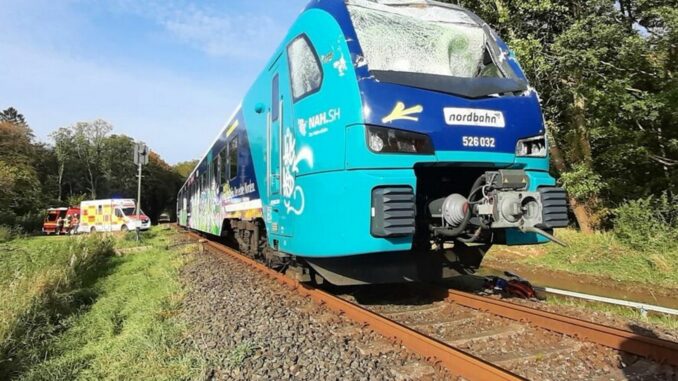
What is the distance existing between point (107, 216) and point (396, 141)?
110 ft

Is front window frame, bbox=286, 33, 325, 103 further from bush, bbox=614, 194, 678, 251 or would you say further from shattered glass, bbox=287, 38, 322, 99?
bush, bbox=614, 194, 678, 251

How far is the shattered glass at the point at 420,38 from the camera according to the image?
4699mm

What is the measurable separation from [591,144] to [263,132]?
12.5 metres

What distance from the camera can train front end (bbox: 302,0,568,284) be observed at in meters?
4.24

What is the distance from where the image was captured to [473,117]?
462 cm

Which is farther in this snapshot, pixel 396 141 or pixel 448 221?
pixel 448 221

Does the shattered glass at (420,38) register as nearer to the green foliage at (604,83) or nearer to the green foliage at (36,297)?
the green foliage at (36,297)

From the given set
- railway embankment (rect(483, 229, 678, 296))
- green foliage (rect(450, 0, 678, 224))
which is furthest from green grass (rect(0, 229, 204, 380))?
green foliage (rect(450, 0, 678, 224))

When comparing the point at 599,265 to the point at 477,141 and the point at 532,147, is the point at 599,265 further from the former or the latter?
the point at 477,141

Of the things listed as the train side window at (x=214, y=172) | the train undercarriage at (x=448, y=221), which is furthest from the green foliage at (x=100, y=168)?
the train undercarriage at (x=448, y=221)

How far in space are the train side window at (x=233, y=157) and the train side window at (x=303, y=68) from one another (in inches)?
154

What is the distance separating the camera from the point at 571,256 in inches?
500

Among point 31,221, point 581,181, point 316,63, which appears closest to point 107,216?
point 31,221

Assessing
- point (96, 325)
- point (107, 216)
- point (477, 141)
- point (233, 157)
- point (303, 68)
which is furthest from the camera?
point (107, 216)
